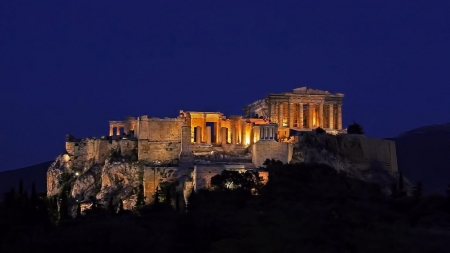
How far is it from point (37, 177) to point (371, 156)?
6419 cm

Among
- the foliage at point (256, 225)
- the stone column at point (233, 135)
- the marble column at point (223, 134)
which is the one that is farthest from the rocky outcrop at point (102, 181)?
the stone column at point (233, 135)

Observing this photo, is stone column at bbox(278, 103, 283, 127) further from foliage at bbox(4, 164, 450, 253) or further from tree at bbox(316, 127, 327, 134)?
foliage at bbox(4, 164, 450, 253)

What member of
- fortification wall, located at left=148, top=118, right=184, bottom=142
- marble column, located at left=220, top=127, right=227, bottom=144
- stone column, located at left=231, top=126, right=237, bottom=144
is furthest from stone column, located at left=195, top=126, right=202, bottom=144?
stone column, located at left=231, top=126, right=237, bottom=144

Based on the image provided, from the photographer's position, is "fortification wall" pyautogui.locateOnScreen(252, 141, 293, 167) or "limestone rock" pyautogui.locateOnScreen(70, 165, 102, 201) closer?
"fortification wall" pyautogui.locateOnScreen(252, 141, 293, 167)

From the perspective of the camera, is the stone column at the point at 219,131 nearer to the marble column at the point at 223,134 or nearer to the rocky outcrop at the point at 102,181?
the marble column at the point at 223,134

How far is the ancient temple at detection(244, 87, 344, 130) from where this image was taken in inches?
2800

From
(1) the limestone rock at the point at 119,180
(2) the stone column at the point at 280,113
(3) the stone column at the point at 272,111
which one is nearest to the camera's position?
(1) the limestone rock at the point at 119,180

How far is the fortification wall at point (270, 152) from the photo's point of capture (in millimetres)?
61625

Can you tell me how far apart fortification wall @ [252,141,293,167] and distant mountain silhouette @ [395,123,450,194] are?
3060 centimetres

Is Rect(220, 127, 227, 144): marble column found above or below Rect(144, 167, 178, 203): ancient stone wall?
above

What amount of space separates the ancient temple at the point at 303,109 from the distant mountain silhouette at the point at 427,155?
20541 mm

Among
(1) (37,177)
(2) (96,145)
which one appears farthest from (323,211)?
(1) (37,177)

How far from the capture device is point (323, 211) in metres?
41.9

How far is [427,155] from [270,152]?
6347 centimetres
